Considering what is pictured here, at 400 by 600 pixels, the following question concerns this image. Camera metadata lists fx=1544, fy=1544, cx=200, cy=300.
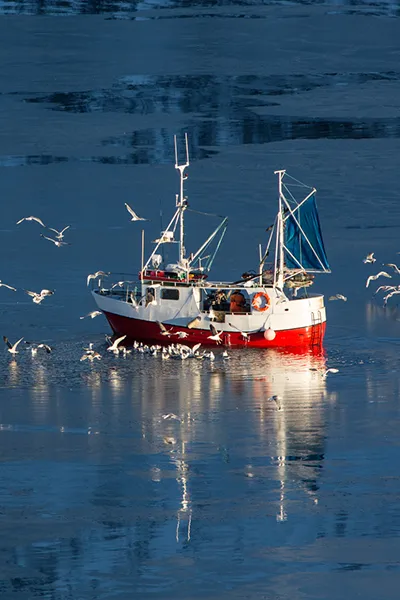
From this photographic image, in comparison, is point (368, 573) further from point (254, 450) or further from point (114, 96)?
point (114, 96)

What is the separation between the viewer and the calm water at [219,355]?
2950 cm

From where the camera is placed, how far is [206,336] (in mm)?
52344

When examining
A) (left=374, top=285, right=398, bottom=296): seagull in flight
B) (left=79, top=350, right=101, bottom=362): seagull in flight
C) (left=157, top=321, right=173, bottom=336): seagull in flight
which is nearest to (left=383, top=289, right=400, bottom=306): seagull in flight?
(left=374, top=285, right=398, bottom=296): seagull in flight

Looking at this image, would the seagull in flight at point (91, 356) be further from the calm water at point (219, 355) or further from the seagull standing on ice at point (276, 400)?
the seagull standing on ice at point (276, 400)

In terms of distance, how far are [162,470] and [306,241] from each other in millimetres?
21576

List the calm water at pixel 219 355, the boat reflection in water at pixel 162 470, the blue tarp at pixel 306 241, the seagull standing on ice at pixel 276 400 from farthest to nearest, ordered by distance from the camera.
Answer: the blue tarp at pixel 306 241 < the seagull standing on ice at pixel 276 400 < the calm water at pixel 219 355 < the boat reflection in water at pixel 162 470

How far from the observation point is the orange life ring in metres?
52.0

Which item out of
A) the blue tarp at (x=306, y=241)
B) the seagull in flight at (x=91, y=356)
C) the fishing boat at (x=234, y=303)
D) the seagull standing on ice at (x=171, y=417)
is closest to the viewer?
the seagull standing on ice at (x=171, y=417)

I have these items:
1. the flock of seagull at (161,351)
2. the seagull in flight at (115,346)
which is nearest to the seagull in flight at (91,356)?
the flock of seagull at (161,351)

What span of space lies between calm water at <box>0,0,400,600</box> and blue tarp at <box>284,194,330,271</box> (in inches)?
87.7

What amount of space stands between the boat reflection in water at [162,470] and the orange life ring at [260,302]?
3969 millimetres

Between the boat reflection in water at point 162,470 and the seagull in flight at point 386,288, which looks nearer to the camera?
the boat reflection in water at point 162,470

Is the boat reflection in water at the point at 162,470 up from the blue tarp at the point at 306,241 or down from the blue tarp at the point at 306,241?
down

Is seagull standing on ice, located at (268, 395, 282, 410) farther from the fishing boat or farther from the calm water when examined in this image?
the fishing boat
